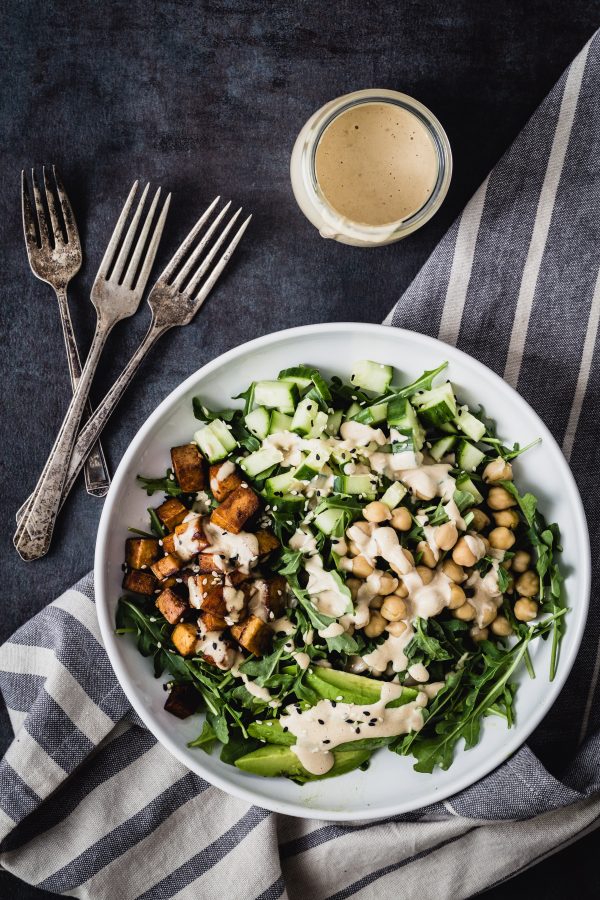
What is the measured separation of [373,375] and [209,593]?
3.17 ft

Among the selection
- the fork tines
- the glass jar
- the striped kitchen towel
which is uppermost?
the glass jar

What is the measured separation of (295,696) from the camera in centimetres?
273

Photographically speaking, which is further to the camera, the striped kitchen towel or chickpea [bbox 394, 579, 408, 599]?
the striped kitchen towel

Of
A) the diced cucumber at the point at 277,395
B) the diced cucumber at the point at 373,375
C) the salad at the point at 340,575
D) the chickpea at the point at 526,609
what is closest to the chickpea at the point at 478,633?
the salad at the point at 340,575

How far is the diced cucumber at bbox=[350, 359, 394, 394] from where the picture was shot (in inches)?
106

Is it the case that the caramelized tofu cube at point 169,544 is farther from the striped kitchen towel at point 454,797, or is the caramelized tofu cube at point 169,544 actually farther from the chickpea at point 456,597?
the chickpea at point 456,597

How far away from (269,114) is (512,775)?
2806 millimetres

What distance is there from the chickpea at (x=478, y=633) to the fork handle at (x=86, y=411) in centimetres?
152

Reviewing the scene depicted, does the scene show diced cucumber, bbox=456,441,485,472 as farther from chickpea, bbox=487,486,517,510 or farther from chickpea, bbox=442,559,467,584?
chickpea, bbox=442,559,467,584

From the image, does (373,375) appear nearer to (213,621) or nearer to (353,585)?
(353,585)

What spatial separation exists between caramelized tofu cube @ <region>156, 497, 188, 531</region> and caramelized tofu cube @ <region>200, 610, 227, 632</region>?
350 millimetres

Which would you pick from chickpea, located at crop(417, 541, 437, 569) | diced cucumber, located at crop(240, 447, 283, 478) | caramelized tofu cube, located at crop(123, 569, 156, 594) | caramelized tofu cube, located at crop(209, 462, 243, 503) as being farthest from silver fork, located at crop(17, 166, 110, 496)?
chickpea, located at crop(417, 541, 437, 569)

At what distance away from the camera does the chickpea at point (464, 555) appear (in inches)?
101

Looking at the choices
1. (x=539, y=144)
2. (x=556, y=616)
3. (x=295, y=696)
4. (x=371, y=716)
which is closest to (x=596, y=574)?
(x=556, y=616)
